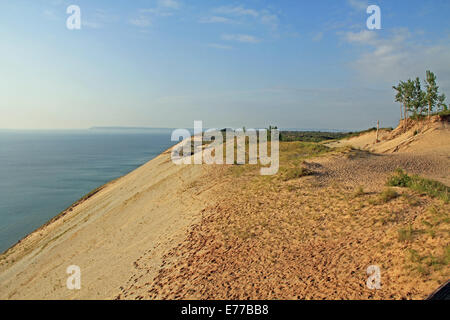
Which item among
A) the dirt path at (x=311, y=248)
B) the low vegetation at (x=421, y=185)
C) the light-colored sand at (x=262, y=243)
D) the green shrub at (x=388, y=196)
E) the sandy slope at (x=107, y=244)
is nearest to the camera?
the dirt path at (x=311, y=248)

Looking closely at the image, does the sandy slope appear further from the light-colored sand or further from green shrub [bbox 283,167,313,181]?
green shrub [bbox 283,167,313,181]

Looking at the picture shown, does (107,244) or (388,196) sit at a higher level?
(388,196)

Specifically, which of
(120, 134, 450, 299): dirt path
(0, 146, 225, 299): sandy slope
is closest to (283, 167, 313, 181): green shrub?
(120, 134, 450, 299): dirt path

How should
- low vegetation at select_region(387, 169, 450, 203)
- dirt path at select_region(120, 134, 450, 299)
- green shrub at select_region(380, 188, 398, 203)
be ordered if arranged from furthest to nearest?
1. green shrub at select_region(380, 188, 398, 203)
2. low vegetation at select_region(387, 169, 450, 203)
3. dirt path at select_region(120, 134, 450, 299)

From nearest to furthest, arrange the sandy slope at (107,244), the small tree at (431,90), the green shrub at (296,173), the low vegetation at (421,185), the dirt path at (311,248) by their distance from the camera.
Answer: the dirt path at (311,248) → the low vegetation at (421,185) → the sandy slope at (107,244) → the green shrub at (296,173) → the small tree at (431,90)

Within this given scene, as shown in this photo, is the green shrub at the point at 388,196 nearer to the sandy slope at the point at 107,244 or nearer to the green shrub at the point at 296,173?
the green shrub at the point at 296,173

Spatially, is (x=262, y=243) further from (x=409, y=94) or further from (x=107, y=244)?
(x=409, y=94)

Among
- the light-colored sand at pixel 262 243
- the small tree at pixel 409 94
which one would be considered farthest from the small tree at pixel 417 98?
the light-colored sand at pixel 262 243

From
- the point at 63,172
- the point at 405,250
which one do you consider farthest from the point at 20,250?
the point at 63,172

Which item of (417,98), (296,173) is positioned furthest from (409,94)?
(296,173)

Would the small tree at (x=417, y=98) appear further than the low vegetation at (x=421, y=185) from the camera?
Yes
